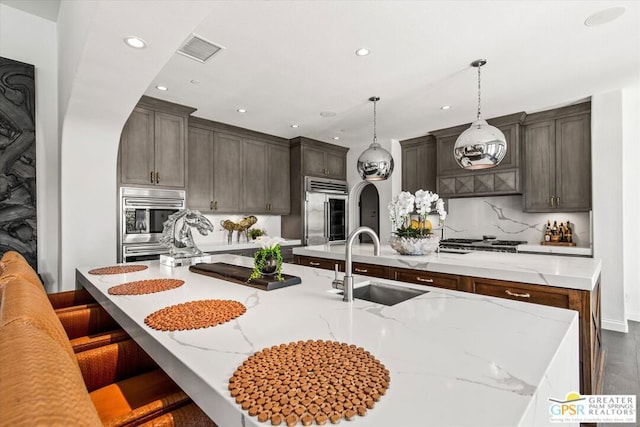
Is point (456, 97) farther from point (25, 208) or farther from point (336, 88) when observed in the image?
point (25, 208)

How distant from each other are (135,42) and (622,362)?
4274 millimetres

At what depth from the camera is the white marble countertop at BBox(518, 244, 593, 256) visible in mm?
3764

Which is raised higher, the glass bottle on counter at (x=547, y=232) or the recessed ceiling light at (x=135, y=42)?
the recessed ceiling light at (x=135, y=42)

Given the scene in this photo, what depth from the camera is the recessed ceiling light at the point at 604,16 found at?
215cm

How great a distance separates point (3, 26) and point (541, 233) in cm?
634

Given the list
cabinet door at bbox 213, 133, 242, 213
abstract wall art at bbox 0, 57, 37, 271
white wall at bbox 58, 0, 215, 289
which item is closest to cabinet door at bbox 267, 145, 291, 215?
cabinet door at bbox 213, 133, 242, 213

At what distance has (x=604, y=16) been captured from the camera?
2.21 metres

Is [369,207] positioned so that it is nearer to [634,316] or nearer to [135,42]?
[634,316]

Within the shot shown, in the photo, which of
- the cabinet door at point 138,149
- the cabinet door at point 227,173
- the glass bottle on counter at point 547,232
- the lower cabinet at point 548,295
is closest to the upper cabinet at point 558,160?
the glass bottle on counter at point 547,232

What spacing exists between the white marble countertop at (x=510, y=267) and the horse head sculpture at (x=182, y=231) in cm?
127

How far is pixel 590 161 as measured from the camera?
12.5 ft

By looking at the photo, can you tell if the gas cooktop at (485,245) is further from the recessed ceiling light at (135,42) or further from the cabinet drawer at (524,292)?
the recessed ceiling light at (135,42)

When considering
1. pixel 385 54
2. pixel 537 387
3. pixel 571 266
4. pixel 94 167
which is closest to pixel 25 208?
pixel 94 167

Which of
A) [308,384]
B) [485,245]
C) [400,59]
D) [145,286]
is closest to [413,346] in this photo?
[308,384]
